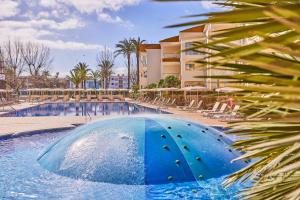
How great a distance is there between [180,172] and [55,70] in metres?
80.1

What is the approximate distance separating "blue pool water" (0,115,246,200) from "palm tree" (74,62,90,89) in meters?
62.3

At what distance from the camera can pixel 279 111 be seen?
1.79m

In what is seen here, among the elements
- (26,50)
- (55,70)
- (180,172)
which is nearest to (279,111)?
(180,172)

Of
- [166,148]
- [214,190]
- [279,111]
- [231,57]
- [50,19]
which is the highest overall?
[50,19]

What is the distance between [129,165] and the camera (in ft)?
29.8

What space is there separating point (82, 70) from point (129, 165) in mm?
65378

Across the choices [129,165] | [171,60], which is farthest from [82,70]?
[129,165]

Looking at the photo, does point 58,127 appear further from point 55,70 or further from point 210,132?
point 55,70

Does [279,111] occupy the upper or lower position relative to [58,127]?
upper

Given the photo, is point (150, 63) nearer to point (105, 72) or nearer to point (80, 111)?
point (105, 72)

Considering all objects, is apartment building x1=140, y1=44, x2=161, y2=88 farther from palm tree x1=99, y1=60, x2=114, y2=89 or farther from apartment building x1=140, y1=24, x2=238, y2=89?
palm tree x1=99, y1=60, x2=114, y2=89

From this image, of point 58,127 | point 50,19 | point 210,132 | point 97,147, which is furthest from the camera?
point 50,19

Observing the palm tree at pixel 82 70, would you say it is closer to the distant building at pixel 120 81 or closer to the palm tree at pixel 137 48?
the palm tree at pixel 137 48

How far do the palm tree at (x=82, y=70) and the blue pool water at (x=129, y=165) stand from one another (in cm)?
6234
